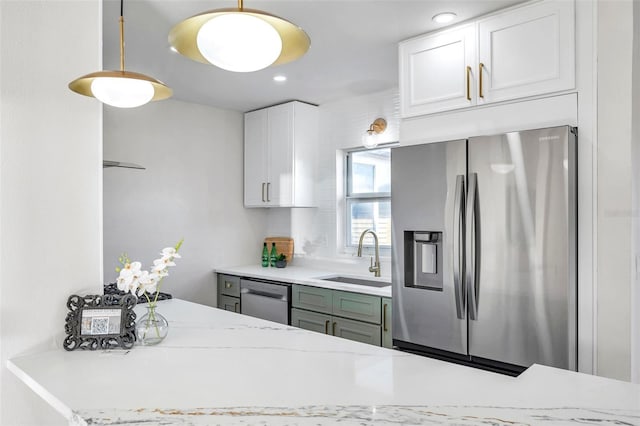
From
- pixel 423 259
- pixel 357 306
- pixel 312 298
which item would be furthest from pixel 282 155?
pixel 423 259

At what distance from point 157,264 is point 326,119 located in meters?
2.85

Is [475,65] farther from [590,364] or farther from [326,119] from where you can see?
[326,119]

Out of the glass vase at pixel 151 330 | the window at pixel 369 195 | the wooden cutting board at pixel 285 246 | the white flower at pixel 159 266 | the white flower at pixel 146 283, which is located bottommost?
the glass vase at pixel 151 330

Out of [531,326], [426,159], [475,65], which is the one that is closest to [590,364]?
[531,326]

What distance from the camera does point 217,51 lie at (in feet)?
3.59

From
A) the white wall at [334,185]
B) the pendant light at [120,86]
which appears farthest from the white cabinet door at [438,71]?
the pendant light at [120,86]

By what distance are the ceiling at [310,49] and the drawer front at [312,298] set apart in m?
1.61

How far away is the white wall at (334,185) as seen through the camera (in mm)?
3807

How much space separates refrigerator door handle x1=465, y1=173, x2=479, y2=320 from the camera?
222cm

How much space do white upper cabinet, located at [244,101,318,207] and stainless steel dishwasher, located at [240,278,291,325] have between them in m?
0.76

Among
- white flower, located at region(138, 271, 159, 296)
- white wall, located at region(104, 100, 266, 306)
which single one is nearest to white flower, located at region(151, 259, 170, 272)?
white flower, located at region(138, 271, 159, 296)

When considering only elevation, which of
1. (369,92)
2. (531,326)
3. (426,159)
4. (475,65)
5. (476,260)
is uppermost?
(369,92)

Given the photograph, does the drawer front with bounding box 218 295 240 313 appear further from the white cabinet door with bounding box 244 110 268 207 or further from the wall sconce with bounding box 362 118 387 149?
the wall sconce with bounding box 362 118 387 149

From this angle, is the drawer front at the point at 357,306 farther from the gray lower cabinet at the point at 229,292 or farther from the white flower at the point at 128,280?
the white flower at the point at 128,280
